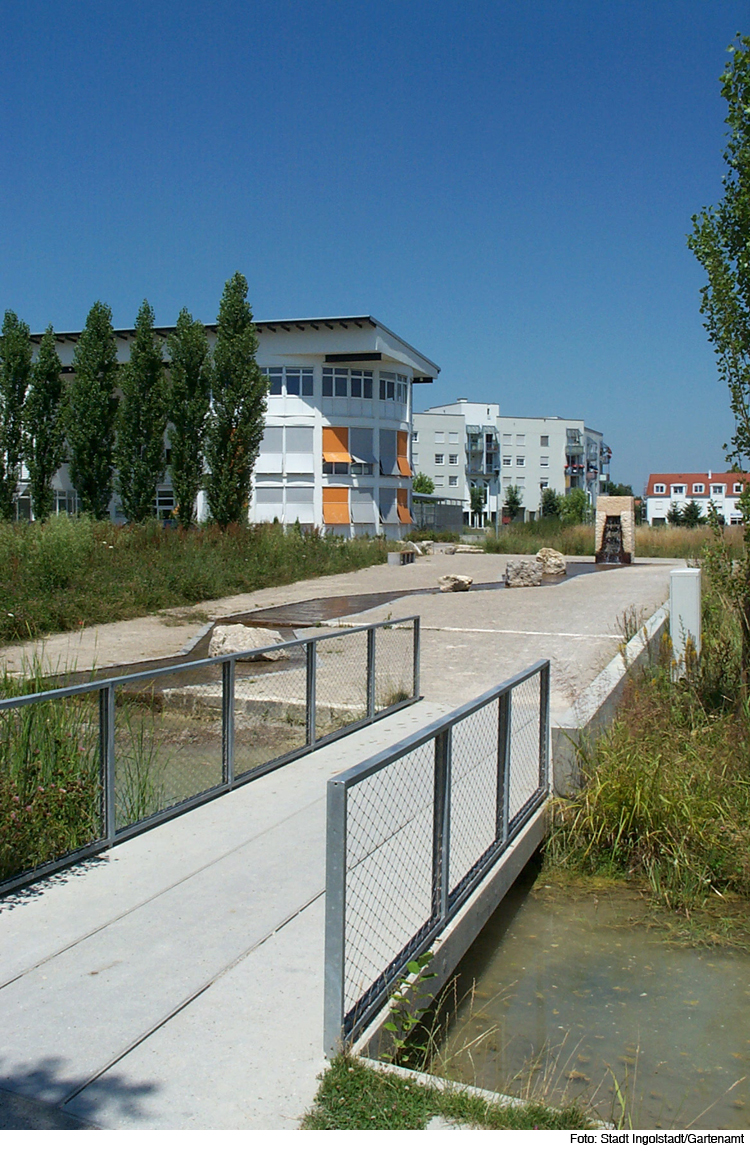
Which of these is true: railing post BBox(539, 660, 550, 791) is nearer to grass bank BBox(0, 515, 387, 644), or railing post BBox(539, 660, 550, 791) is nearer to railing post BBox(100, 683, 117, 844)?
railing post BBox(100, 683, 117, 844)

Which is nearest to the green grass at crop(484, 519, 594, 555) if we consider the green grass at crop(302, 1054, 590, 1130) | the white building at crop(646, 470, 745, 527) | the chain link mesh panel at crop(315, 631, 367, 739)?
the chain link mesh panel at crop(315, 631, 367, 739)

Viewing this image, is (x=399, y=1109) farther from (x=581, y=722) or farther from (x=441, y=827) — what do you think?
(x=581, y=722)

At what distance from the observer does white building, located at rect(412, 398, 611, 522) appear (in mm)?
112062

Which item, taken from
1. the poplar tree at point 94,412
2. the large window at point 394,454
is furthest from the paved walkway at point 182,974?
the large window at point 394,454

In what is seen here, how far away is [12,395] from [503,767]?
135 feet

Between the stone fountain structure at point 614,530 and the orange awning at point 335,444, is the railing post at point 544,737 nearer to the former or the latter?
the stone fountain structure at point 614,530

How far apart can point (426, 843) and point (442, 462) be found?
356ft

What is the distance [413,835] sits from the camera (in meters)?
4.17

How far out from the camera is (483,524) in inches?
4382

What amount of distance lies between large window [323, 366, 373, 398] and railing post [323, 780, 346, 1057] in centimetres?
5062

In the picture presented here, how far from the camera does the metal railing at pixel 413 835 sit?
3205 millimetres

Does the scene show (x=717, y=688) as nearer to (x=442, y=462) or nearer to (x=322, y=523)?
(x=322, y=523)

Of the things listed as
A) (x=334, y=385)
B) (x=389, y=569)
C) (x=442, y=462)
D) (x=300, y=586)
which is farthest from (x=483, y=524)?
(x=300, y=586)

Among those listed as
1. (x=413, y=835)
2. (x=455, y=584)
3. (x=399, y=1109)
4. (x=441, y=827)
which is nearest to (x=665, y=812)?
(x=441, y=827)
